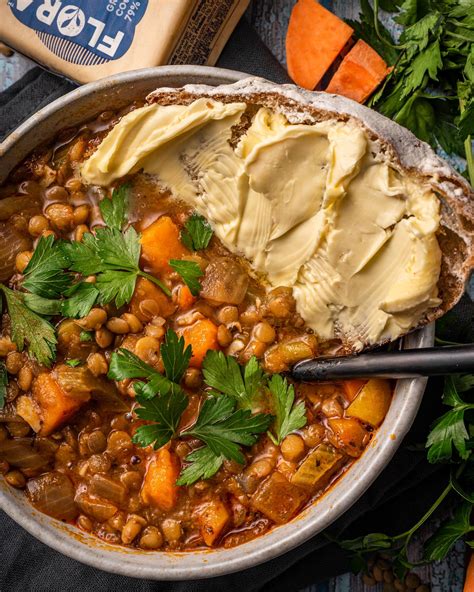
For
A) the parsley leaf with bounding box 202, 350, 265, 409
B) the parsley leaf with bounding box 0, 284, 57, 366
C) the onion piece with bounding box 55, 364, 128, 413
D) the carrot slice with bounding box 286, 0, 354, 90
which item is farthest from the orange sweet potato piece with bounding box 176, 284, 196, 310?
the carrot slice with bounding box 286, 0, 354, 90

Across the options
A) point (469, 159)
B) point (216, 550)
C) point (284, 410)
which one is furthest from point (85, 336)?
point (469, 159)

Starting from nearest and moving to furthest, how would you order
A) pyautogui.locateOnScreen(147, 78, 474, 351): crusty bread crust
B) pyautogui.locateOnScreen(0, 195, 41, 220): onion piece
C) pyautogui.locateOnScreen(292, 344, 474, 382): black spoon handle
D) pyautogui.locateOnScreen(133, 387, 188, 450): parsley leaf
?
pyautogui.locateOnScreen(292, 344, 474, 382): black spoon handle < pyautogui.locateOnScreen(147, 78, 474, 351): crusty bread crust < pyautogui.locateOnScreen(133, 387, 188, 450): parsley leaf < pyautogui.locateOnScreen(0, 195, 41, 220): onion piece

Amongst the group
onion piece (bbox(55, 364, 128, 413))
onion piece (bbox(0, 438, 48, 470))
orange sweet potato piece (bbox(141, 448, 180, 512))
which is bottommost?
onion piece (bbox(0, 438, 48, 470))

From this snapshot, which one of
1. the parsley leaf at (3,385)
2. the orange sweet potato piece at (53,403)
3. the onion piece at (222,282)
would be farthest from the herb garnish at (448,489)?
the parsley leaf at (3,385)

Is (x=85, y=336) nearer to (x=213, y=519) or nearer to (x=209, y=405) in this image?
(x=209, y=405)

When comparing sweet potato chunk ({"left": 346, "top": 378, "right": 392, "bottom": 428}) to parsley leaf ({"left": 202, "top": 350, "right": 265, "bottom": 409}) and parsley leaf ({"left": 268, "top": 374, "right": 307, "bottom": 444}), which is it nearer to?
parsley leaf ({"left": 268, "top": 374, "right": 307, "bottom": 444})

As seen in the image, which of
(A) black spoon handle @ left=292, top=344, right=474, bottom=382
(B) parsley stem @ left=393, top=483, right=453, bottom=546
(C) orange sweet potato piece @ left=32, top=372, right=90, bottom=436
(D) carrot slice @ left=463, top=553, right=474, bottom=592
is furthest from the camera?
(D) carrot slice @ left=463, top=553, right=474, bottom=592

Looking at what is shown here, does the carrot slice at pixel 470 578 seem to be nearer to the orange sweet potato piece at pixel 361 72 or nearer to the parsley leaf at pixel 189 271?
the parsley leaf at pixel 189 271

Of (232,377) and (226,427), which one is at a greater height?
(232,377)
